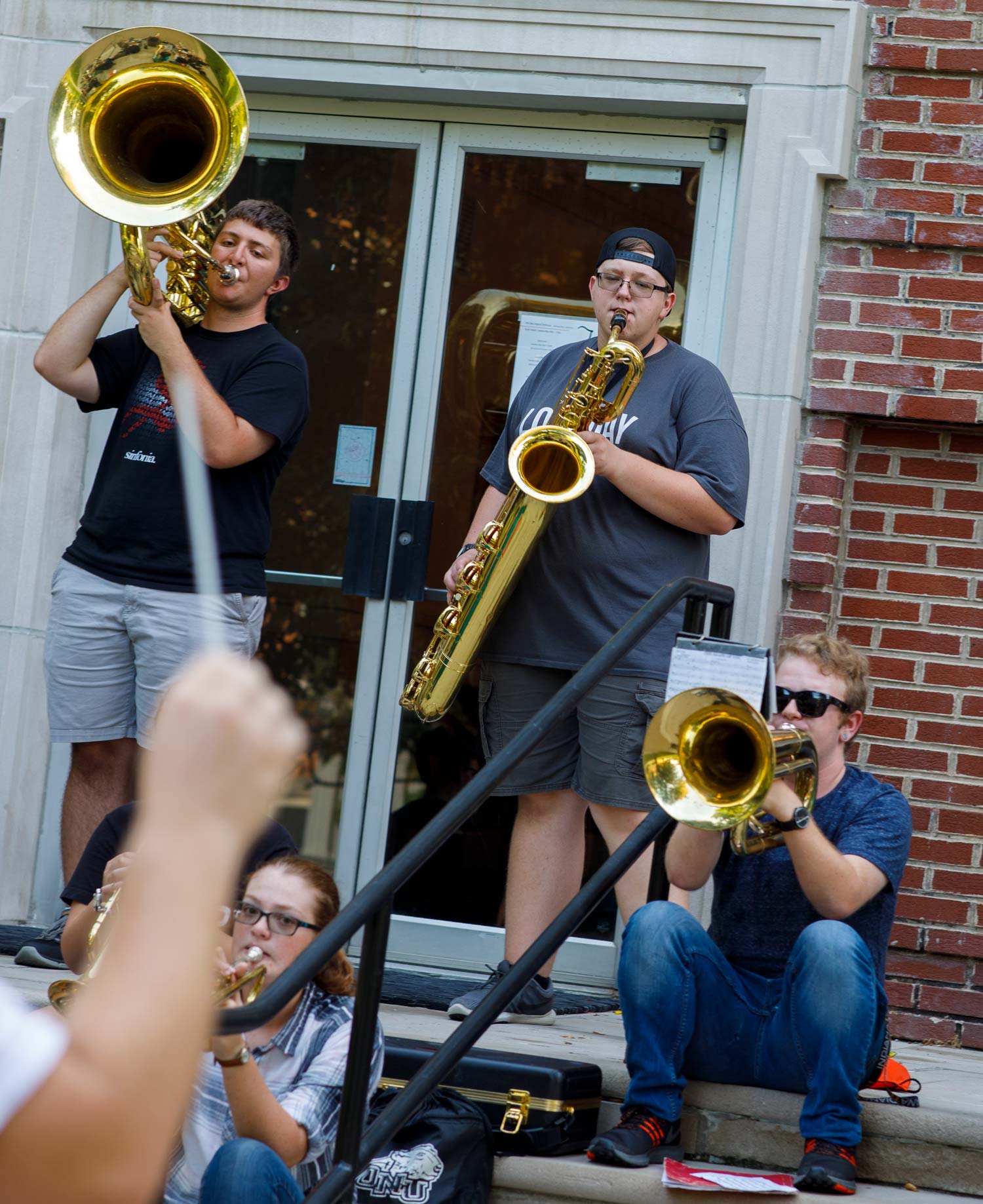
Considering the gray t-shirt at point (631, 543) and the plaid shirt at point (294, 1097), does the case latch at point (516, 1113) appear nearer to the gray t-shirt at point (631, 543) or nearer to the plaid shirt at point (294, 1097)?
the plaid shirt at point (294, 1097)

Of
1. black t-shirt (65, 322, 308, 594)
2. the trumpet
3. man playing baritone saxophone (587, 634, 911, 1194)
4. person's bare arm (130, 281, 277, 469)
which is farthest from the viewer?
black t-shirt (65, 322, 308, 594)

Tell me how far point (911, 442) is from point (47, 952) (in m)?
2.75

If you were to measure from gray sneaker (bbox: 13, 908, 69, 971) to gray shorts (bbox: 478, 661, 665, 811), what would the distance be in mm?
1241

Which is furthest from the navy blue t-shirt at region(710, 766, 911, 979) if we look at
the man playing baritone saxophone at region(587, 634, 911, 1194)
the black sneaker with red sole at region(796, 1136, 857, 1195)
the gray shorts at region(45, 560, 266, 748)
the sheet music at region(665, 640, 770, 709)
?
the gray shorts at region(45, 560, 266, 748)

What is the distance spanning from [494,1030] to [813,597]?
59.9 inches

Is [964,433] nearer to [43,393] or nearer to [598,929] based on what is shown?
[598,929]

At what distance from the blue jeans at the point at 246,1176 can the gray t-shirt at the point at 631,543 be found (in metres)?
1.55

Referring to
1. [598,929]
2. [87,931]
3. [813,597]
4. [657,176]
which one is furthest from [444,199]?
[87,931]

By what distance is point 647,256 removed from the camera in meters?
3.83

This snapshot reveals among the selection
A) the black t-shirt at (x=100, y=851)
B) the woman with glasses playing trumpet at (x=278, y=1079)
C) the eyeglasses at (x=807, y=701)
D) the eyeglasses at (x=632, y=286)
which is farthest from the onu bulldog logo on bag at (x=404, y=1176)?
the eyeglasses at (x=632, y=286)

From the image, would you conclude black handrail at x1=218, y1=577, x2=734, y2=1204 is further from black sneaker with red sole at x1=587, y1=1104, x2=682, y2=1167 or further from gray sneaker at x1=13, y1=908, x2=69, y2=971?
gray sneaker at x1=13, y1=908, x2=69, y2=971

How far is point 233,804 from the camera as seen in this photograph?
34.4 inches

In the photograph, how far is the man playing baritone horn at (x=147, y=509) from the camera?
394 cm

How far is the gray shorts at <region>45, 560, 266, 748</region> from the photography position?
12.9ft
